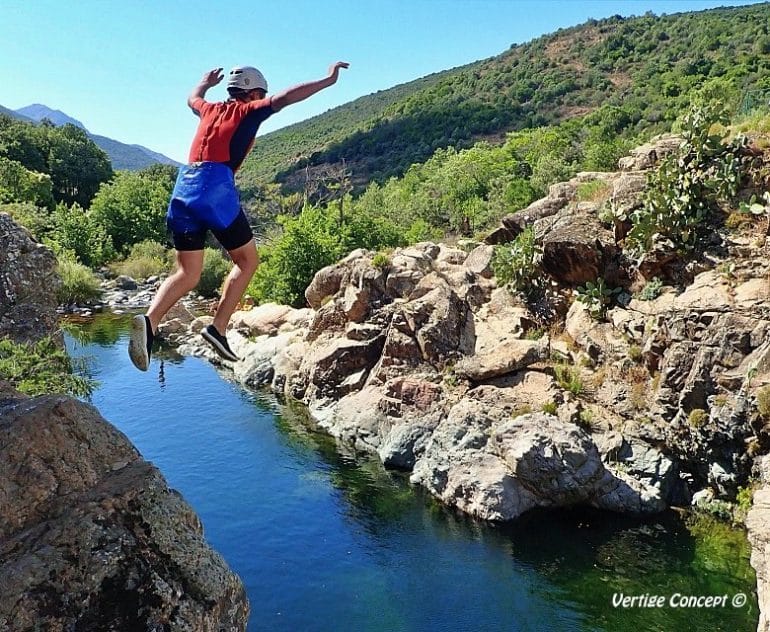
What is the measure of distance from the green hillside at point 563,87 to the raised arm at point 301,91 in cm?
4952

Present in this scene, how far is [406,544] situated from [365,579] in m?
1.56

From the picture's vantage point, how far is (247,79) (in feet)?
14.4

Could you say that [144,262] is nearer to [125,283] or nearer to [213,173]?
[125,283]

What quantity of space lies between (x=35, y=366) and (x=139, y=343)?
6944mm

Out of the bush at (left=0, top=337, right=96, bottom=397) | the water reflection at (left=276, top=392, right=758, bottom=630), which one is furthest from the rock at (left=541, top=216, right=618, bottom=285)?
the bush at (left=0, top=337, right=96, bottom=397)

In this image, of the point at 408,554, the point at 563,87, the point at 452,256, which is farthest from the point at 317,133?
the point at 408,554

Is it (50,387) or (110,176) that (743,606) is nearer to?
(50,387)

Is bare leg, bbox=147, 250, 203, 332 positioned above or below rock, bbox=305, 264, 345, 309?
above

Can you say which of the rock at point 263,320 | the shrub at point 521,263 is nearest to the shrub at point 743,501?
the shrub at point 521,263

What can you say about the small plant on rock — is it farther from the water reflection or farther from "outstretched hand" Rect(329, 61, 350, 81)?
"outstretched hand" Rect(329, 61, 350, 81)

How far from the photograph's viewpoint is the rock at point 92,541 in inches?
138

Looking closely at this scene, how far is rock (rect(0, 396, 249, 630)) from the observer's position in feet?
11.5

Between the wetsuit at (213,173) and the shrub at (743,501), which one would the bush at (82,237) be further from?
the wetsuit at (213,173)

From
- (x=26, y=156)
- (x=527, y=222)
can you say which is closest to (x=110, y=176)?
(x=26, y=156)
